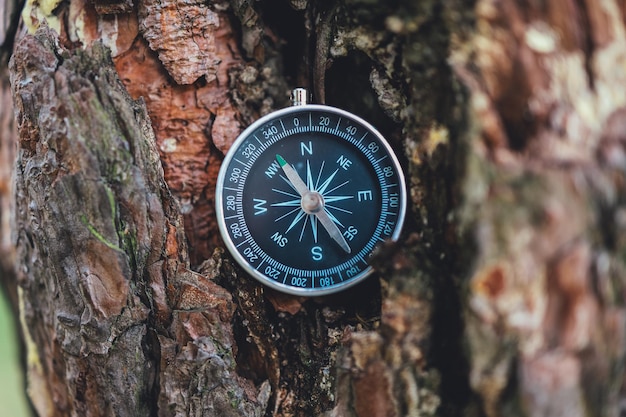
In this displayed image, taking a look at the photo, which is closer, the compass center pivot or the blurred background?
the compass center pivot

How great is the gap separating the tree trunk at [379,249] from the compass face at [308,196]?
0.27 feet

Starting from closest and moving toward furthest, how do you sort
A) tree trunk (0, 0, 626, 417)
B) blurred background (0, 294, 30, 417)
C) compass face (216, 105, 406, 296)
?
1. tree trunk (0, 0, 626, 417)
2. compass face (216, 105, 406, 296)
3. blurred background (0, 294, 30, 417)

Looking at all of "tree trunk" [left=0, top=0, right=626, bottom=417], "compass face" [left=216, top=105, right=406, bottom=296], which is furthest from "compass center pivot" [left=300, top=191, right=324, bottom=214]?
"tree trunk" [left=0, top=0, right=626, bottom=417]

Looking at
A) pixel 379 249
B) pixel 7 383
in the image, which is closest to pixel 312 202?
pixel 379 249

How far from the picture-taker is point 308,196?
1.75 m

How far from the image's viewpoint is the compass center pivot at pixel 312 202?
175 centimetres

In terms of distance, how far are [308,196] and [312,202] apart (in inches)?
0.8

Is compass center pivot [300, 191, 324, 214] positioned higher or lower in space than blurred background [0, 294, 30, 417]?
higher

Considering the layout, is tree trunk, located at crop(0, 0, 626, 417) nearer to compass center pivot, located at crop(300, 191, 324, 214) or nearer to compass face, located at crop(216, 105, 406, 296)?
compass face, located at crop(216, 105, 406, 296)

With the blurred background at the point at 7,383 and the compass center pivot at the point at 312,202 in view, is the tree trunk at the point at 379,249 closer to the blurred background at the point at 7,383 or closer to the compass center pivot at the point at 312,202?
the compass center pivot at the point at 312,202

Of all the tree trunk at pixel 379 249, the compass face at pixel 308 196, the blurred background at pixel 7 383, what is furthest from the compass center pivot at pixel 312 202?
the blurred background at pixel 7 383

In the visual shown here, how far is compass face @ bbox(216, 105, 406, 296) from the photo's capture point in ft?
5.73

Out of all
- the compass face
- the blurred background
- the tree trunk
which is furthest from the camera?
the blurred background

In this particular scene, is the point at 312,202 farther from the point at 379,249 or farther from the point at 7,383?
the point at 7,383
